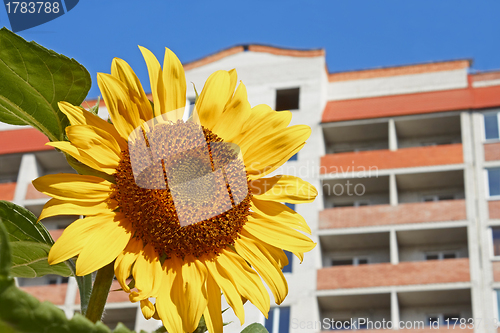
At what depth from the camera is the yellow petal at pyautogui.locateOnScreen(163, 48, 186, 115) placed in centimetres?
82

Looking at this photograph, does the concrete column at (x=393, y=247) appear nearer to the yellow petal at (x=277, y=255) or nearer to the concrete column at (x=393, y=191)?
the concrete column at (x=393, y=191)

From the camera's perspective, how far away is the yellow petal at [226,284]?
2.44 feet

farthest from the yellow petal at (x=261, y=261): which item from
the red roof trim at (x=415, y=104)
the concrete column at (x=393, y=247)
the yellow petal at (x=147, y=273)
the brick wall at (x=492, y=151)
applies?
the red roof trim at (x=415, y=104)

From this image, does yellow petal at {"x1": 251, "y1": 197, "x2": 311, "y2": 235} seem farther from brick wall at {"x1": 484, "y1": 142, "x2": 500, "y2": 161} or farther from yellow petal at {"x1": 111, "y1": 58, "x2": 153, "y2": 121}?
brick wall at {"x1": 484, "y1": 142, "x2": 500, "y2": 161}

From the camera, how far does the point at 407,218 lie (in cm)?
2109

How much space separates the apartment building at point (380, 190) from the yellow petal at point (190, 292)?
17.6m

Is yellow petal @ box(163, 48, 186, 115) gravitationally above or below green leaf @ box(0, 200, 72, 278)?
above

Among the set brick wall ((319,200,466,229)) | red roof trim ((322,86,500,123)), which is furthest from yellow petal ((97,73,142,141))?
red roof trim ((322,86,500,123))

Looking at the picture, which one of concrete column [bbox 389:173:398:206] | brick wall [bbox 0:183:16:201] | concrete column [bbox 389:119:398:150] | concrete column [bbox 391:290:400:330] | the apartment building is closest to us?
concrete column [bbox 391:290:400:330]

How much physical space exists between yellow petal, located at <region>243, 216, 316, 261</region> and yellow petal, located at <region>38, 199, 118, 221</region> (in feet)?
0.66

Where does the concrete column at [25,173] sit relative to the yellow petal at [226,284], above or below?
above

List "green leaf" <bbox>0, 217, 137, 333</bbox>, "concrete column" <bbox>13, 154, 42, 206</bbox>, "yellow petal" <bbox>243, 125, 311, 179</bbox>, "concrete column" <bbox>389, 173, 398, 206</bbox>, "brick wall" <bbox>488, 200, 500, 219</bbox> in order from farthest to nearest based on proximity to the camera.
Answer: "concrete column" <bbox>13, 154, 42, 206</bbox>
"concrete column" <bbox>389, 173, 398, 206</bbox>
"brick wall" <bbox>488, 200, 500, 219</bbox>
"yellow petal" <bbox>243, 125, 311, 179</bbox>
"green leaf" <bbox>0, 217, 137, 333</bbox>

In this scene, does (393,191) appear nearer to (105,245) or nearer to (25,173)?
(25,173)

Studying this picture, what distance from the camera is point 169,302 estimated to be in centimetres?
71
